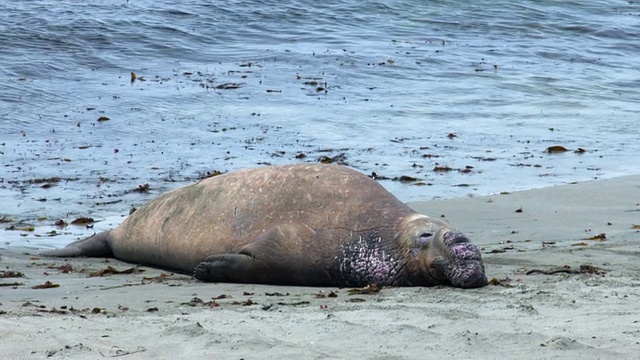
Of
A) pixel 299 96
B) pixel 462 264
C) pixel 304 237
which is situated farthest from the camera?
pixel 299 96

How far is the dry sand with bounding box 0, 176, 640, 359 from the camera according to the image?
4.15m

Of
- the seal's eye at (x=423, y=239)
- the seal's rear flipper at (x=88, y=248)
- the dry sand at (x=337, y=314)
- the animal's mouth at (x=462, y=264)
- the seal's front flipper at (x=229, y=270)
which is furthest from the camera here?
the seal's rear flipper at (x=88, y=248)

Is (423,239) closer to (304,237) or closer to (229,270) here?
(304,237)

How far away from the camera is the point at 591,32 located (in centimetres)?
2525

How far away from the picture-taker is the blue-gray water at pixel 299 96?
421 inches

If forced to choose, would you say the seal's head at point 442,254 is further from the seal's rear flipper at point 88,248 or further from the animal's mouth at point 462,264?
the seal's rear flipper at point 88,248

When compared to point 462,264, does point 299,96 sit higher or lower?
lower

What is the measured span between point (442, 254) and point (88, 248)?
2.70 metres

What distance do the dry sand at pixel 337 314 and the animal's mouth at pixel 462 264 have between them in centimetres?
8

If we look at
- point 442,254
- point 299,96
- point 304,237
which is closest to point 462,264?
point 442,254

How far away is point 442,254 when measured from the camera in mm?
5973

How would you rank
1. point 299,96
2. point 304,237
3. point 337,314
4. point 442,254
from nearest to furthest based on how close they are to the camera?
point 337,314, point 442,254, point 304,237, point 299,96

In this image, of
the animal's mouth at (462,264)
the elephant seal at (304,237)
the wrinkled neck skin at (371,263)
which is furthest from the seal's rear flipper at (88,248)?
the animal's mouth at (462,264)

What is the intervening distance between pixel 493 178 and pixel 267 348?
6662 millimetres
